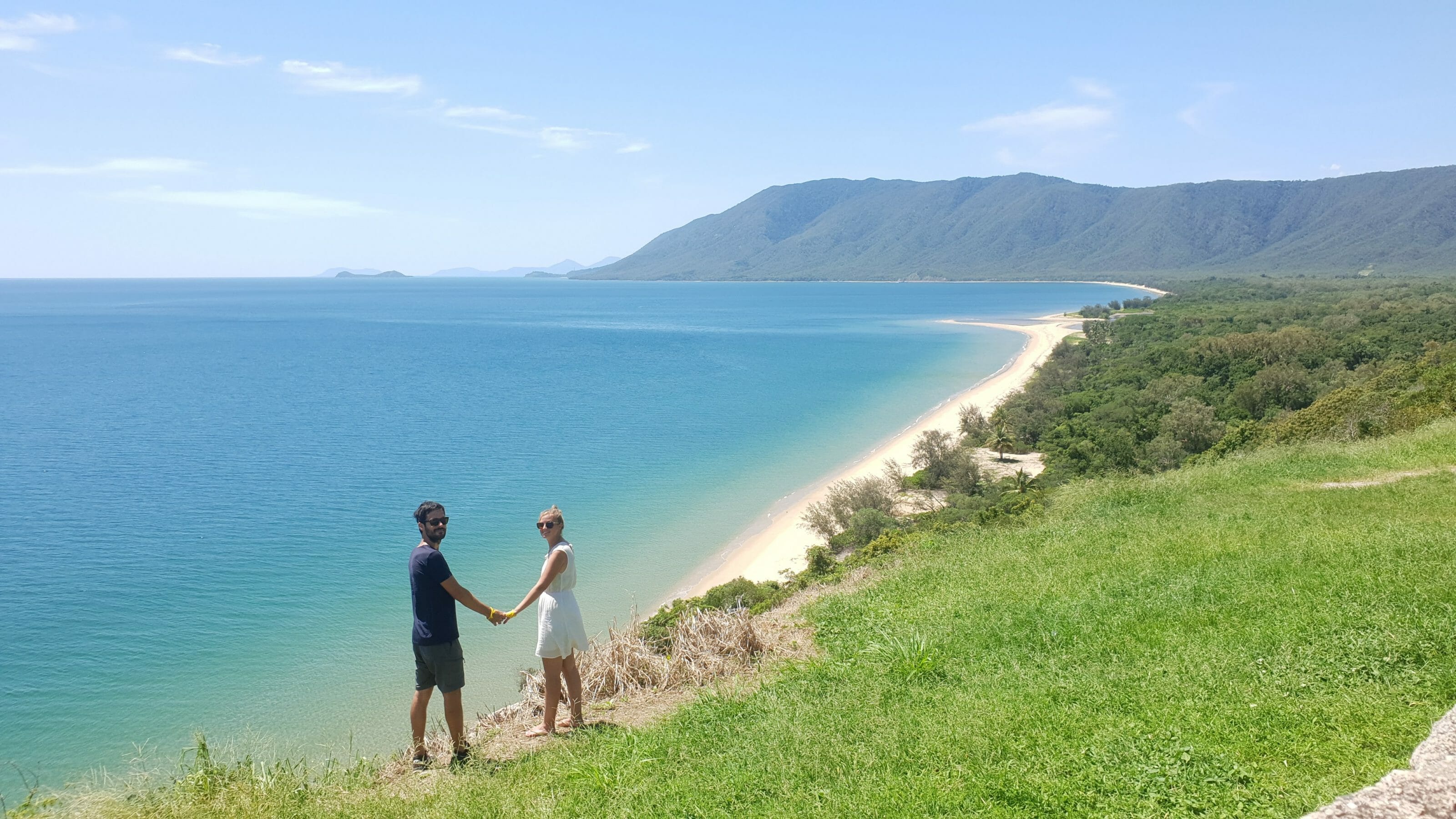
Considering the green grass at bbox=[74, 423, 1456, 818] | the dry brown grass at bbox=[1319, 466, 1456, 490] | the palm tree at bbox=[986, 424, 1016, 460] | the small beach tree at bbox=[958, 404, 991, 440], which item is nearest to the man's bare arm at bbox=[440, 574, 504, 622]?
the green grass at bbox=[74, 423, 1456, 818]

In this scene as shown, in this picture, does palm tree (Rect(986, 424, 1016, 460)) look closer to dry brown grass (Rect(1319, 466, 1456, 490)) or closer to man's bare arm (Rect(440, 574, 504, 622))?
dry brown grass (Rect(1319, 466, 1456, 490))

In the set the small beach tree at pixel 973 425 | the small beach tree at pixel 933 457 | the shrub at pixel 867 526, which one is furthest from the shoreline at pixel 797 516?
the small beach tree at pixel 933 457

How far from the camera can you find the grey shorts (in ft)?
23.0

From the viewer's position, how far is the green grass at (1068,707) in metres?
5.33

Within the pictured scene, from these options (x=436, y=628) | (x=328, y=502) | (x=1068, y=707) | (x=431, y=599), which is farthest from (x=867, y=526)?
(x=328, y=502)

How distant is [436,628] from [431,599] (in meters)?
0.28

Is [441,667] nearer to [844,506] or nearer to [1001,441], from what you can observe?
[844,506]

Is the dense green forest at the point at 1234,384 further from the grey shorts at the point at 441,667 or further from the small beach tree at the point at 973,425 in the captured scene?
the grey shorts at the point at 441,667

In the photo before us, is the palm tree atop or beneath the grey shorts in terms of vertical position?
beneath

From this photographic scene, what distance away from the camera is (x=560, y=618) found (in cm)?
723

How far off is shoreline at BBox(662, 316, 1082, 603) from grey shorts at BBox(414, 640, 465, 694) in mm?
14196

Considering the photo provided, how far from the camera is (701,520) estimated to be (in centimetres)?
2858

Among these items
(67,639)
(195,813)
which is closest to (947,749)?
(195,813)

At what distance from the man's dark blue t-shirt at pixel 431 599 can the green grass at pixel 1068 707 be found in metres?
1.12
